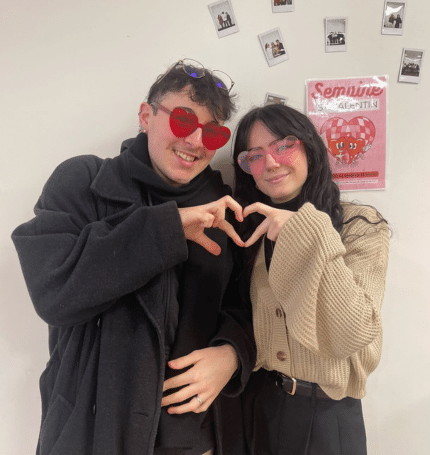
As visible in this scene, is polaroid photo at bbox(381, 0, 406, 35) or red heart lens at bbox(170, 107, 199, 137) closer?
red heart lens at bbox(170, 107, 199, 137)

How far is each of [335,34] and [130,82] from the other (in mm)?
766

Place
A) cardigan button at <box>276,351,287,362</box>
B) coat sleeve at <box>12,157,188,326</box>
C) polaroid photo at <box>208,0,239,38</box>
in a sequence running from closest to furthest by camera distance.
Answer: coat sleeve at <box>12,157,188,326</box> < cardigan button at <box>276,351,287,362</box> < polaroid photo at <box>208,0,239,38</box>

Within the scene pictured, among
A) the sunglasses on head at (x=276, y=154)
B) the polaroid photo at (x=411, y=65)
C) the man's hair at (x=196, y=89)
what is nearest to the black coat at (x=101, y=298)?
the man's hair at (x=196, y=89)

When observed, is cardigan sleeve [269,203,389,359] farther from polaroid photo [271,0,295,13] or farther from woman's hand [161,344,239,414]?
polaroid photo [271,0,295,13]

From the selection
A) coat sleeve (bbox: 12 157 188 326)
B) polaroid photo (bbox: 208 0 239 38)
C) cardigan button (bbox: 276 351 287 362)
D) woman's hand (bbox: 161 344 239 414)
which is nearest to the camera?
coat sleeve (bbox: 12 157 188 326)

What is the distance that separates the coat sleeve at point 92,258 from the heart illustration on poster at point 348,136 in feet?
2.52

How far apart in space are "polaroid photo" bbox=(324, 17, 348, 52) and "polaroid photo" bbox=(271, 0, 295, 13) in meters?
0.14

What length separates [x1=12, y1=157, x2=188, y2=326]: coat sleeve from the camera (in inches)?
29.7

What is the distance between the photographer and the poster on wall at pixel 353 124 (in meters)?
1.24

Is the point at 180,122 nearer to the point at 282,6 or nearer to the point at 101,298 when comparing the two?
the point at 101,298

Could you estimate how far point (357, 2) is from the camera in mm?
1208

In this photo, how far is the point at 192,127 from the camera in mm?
930

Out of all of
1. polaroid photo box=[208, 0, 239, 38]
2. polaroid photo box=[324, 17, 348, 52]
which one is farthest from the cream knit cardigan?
polaroid photo box=[208, 0, 239, 38]

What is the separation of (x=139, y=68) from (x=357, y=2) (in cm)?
82
